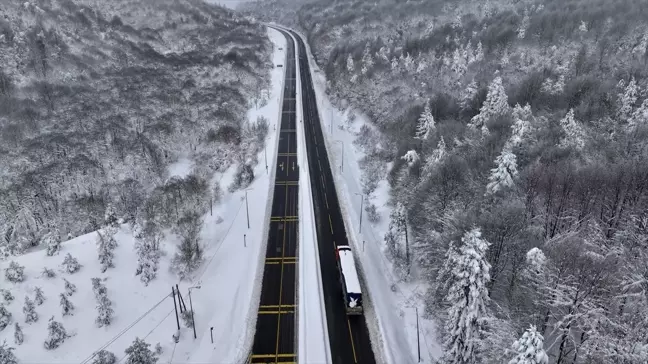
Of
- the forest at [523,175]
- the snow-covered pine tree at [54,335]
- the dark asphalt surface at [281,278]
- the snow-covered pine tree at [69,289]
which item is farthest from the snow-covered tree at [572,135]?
the snow-covered pine tree at [69,289]

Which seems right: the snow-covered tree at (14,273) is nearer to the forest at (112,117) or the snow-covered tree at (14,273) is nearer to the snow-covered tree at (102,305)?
the forest at (112,117)

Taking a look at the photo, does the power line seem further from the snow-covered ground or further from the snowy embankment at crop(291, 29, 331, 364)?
the snowy embankment at crop(291, 29, 331, 364)

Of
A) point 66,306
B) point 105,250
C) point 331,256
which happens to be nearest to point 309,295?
point 331,256

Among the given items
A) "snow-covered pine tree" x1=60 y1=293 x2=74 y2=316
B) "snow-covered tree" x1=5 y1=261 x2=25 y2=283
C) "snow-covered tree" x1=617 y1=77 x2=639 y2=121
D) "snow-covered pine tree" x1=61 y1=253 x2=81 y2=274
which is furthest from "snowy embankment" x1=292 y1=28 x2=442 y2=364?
"snow-covered tree" x1=5 y1=261 x2=25 y2=283

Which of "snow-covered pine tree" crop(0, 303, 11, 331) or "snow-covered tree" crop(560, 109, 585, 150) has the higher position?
"snow-covered tree" crop(560, 109, 585, 150)

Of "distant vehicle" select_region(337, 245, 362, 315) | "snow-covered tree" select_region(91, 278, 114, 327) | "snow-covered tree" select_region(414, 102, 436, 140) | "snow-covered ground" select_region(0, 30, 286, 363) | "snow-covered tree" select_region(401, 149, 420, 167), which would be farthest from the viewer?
"snow-covered tree" select_region(414, 102, 436, 140)

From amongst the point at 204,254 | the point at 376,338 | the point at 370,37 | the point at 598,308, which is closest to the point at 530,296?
the point at 598,308
